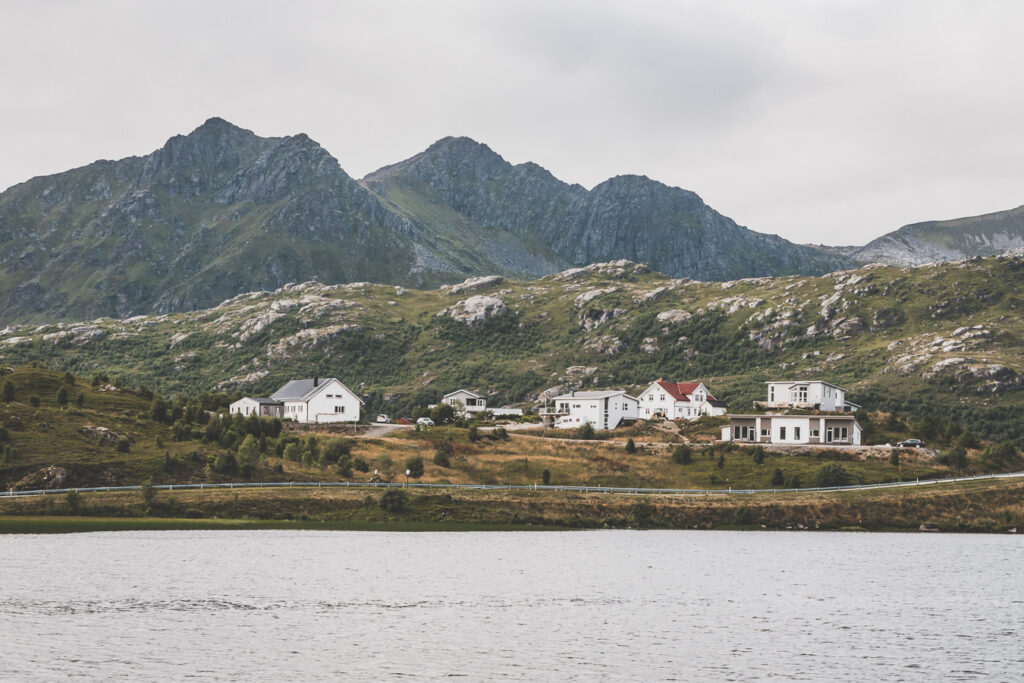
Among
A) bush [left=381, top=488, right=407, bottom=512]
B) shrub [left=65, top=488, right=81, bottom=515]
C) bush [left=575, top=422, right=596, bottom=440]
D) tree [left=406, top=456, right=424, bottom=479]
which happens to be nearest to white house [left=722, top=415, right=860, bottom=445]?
bush [left=575, top=422, right=596, bottom=440]

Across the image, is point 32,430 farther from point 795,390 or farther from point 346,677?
point 795,390

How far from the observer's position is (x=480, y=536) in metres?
101

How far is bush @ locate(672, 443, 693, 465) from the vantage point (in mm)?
138000

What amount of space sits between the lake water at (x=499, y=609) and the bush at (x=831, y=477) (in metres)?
29.8

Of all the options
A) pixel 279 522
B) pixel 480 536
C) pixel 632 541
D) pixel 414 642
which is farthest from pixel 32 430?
pixel 414 642

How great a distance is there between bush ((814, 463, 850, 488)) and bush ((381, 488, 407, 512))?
56.3 m

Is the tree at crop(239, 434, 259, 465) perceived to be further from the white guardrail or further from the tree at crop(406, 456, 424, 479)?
the tree at crop(406, 456, 424, 479)

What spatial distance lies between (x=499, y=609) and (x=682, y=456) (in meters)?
84.7

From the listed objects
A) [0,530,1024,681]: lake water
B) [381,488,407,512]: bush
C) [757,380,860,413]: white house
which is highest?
[757,380,860,413]: white house

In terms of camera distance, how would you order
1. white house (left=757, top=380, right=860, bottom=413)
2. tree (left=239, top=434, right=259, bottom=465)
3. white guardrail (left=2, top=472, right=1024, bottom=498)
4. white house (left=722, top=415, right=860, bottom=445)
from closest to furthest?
1. white guardrail (left=2, top=472, right=1024, bottom=498)
2. tree (left=239, top=434, right=259, bottom=465)
3. white house (left=722, top=415, right=860, bottom=445)
4. white house (left=757, top=380, right=860, bottom=413)

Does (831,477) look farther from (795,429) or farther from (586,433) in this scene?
(586,433)

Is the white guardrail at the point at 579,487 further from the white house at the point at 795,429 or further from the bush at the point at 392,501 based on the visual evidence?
the white house at the point at 795,429

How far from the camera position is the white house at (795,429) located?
156 metres

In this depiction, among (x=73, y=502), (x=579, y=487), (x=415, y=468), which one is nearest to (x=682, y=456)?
(x=579, y=487)
